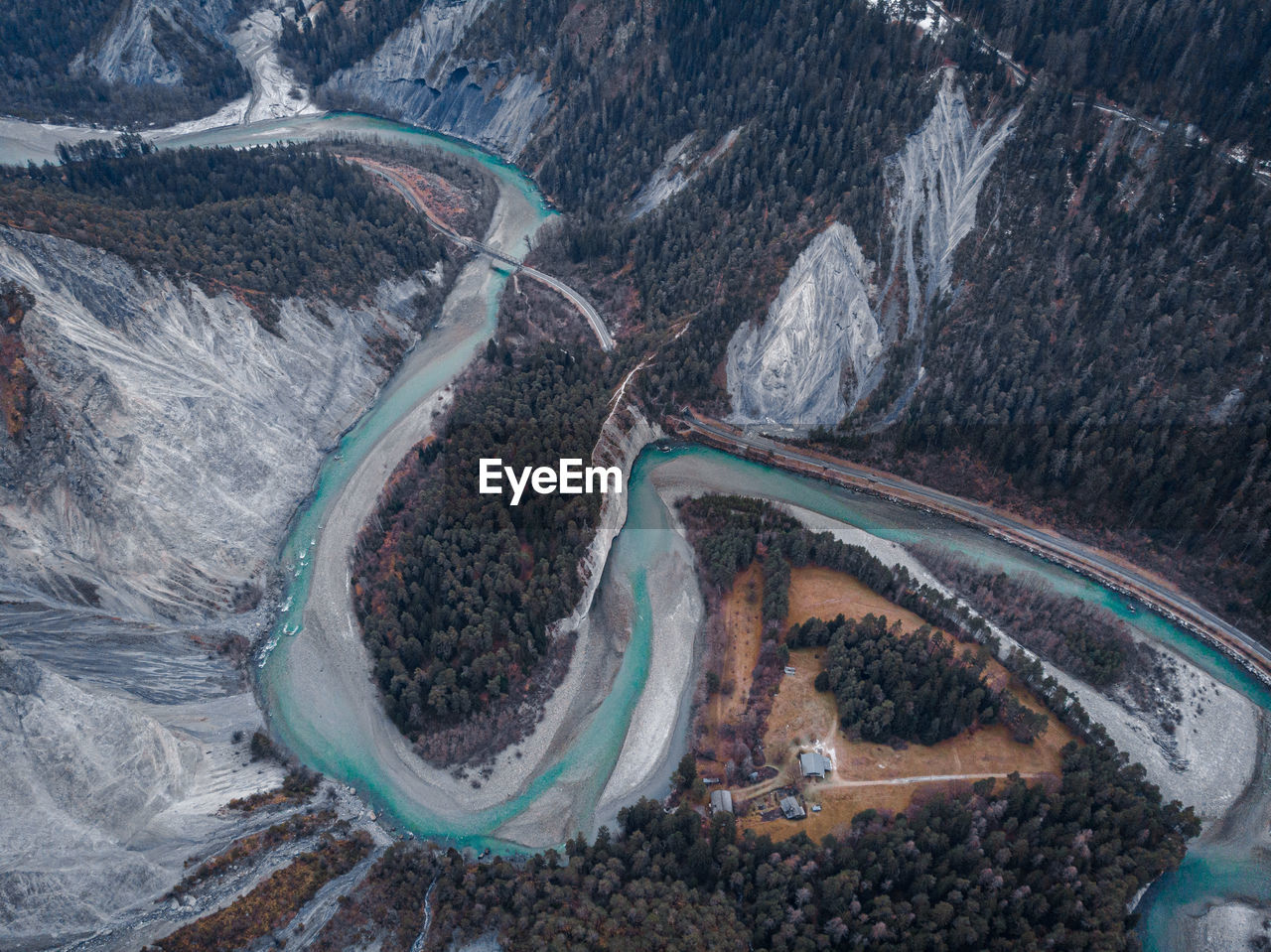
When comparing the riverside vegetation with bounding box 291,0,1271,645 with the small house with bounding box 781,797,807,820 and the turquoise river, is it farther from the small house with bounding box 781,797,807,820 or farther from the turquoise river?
the small house with bounding box 781,797,807,820

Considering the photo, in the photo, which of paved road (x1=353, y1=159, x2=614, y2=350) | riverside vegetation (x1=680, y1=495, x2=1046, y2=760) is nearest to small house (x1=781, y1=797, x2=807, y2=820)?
riverside vegetation (x1=680, y1=495, x2=1046, y2=760)

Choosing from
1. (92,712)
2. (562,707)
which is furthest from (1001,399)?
(92,712)

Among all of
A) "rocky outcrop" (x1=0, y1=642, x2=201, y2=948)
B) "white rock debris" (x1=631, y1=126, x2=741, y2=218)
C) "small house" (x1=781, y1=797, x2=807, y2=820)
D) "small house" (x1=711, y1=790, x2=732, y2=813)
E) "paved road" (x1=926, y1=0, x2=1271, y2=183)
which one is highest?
"paved road" (x1=926, y1=0, x2=1271, y2=183)

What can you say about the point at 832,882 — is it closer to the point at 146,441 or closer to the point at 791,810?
the point at 791,810

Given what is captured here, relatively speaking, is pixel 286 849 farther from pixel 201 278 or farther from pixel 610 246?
pixel 610 246

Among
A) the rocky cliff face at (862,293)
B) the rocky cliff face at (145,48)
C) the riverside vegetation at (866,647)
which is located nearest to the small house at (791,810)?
the riverside vegetation at (866,647)

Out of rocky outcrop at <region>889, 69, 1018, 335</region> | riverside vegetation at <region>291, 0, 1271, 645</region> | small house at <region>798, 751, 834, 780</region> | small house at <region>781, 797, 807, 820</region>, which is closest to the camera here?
small house at <region>781, 797, 807, 820</region>
